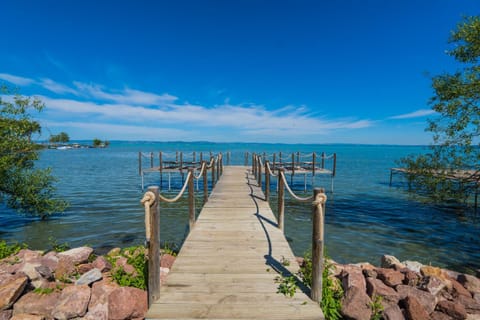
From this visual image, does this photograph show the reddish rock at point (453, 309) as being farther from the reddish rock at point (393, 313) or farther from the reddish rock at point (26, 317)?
the reddish rock at point (26, 317)

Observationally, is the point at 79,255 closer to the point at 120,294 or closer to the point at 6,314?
the point at 6,314

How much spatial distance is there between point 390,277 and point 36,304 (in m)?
6.83

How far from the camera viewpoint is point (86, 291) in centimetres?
412

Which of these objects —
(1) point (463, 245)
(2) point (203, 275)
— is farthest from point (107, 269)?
(1) point (463, 245)

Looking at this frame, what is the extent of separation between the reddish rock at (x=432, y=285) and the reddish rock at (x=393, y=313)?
59.4 inches

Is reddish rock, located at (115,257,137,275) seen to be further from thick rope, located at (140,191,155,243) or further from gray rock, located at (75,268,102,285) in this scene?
thick rope, located at (140,191,155,243)

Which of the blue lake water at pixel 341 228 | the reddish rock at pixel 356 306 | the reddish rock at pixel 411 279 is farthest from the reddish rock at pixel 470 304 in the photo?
the blue lake water at pixel 341 228

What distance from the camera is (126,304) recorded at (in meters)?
3.71

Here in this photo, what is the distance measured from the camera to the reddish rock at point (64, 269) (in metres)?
4.84

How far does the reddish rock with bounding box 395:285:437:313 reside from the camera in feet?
14.0

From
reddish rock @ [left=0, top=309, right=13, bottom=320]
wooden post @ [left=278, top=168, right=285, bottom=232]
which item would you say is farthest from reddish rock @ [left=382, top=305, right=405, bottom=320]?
reddish rock @ [left=0, top=309, right=13, bottom=320]

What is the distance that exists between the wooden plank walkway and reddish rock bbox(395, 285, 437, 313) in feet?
6.82

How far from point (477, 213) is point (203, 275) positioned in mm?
19063

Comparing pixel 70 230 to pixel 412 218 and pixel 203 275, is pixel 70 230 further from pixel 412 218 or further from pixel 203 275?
pixel 412 218
